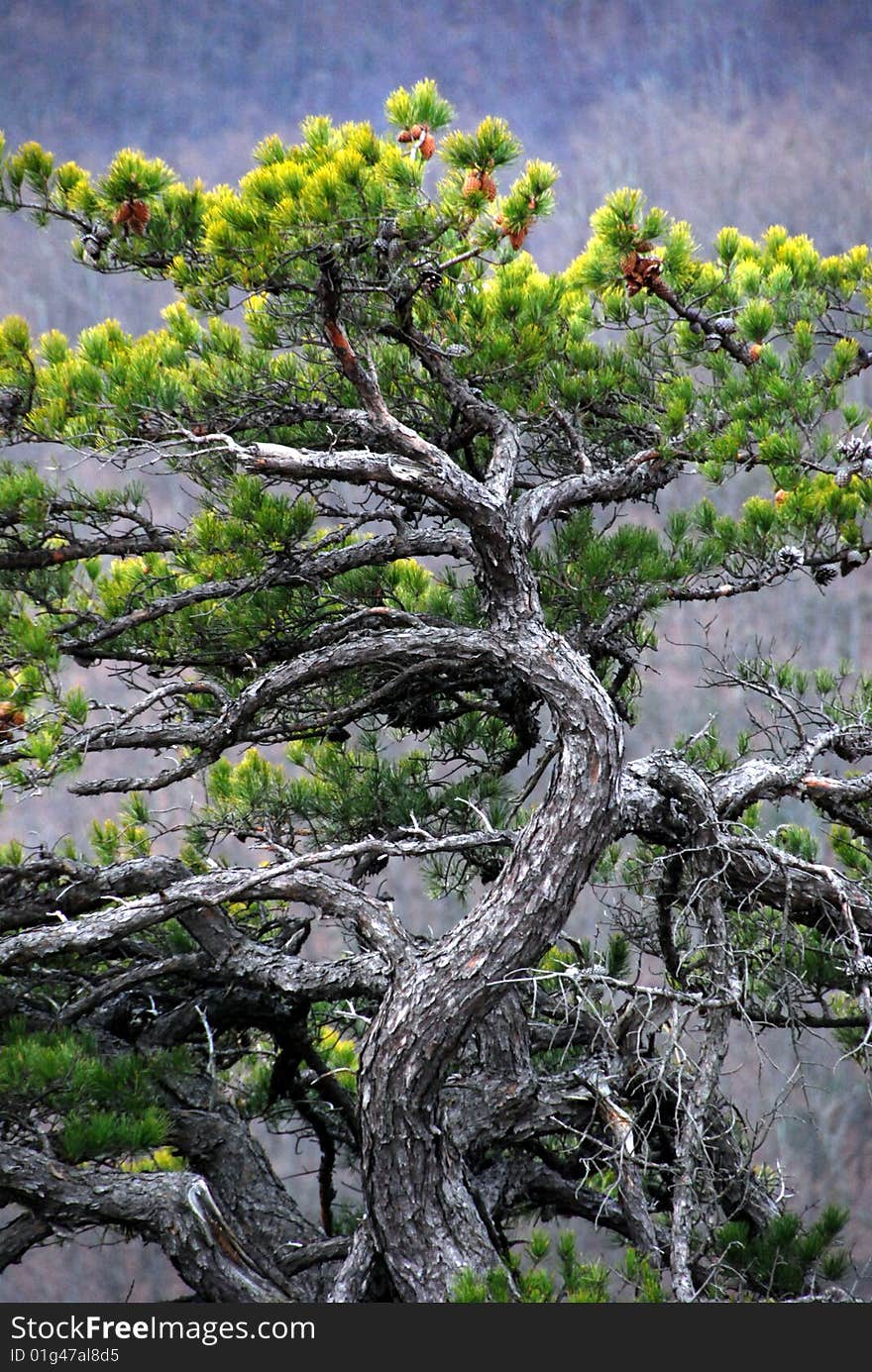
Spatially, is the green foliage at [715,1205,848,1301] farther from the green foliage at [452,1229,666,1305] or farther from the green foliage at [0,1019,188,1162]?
the green foliage at [0,1019,188,1162]

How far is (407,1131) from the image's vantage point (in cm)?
194

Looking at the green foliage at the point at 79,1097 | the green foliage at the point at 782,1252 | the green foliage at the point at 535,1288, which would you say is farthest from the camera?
the green foliage at the point at 782,1252

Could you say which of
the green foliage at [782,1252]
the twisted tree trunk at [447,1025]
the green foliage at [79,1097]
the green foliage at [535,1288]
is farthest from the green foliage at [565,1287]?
the green foliage at [79,1097]

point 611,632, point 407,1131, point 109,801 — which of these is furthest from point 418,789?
point 109,801

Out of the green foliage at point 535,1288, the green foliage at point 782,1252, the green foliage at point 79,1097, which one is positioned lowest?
the green foliage at point 535,1288

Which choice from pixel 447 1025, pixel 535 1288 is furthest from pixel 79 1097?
pixel 535 1288

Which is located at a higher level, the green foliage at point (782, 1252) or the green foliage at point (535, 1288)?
the green foliage at point (782, 1252)

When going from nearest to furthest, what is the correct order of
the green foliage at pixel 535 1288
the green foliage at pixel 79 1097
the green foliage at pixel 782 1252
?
1. the green foliage at pixel 535 1288
2. the green foliage at pixel 79 1097
3. the green foliage at pixel 782 1252

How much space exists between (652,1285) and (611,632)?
1224mm

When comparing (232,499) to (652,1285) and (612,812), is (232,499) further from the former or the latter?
(652,1285)

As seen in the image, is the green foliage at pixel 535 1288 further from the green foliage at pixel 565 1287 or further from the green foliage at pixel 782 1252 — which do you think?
Result: the green foliage at pixel 782 1252

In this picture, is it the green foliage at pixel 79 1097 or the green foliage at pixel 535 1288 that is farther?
the green foliage at pixel 79 1097

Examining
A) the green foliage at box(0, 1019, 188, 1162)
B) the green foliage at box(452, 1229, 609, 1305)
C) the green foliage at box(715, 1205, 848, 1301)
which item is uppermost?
the green foliage at box(0, 1019, 188, 1162)

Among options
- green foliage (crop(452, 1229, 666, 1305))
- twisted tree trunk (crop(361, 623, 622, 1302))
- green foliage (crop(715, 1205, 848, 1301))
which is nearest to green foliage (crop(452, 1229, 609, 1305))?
green foliage (crop(452, 1229, 666, 1305))
